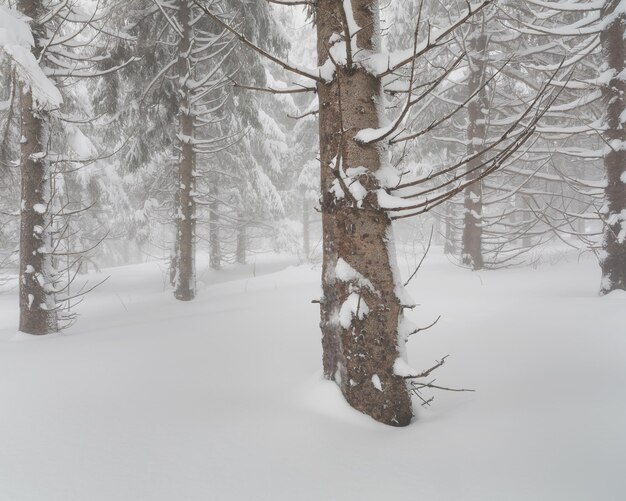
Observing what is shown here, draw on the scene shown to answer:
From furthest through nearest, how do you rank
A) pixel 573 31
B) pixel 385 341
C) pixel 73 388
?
pixel 573 31, pixel 73 388, pixel 385 341

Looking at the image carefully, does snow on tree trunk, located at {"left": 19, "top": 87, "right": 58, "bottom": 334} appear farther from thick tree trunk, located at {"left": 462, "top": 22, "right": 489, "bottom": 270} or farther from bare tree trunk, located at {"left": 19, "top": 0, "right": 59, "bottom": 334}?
thick tree trunk, located at {"left": 462, "top": 22, "right": 489, "bottom": 270}

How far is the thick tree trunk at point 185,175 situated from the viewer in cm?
767

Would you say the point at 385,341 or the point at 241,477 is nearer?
the point at 241,477

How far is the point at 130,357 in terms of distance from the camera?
321cm

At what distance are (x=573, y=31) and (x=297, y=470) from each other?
651 cm

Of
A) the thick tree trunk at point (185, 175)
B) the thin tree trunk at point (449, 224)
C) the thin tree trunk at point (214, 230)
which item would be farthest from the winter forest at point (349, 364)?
the thin tree trunk at point (214, 230)

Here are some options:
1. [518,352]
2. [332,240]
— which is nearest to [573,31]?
[518,352]

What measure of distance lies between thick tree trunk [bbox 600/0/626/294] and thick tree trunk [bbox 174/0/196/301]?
7235mm

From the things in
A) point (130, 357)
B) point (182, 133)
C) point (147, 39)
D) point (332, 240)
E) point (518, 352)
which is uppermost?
point (147, 39)

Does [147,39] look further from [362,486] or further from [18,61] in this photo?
[362,486]

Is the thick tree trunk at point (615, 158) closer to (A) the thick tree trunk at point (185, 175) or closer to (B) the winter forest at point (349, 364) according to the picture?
(B) the winter forest at point (349, 364)

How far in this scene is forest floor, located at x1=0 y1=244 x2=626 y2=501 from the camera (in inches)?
56.1

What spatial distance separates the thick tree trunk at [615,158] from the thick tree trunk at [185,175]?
724 centimetres

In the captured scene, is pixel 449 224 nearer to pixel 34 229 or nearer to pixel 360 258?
pixel 360 258
